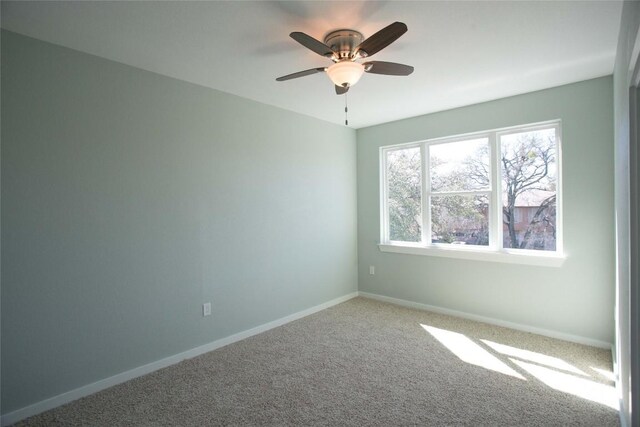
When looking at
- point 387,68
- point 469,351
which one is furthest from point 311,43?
point 469,351

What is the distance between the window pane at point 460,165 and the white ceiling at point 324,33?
0.78 metres

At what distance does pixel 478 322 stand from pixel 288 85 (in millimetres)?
3204

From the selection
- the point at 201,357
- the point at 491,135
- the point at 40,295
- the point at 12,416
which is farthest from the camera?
the point at 491,135

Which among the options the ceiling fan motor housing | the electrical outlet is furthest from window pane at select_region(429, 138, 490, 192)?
the electrical outlet

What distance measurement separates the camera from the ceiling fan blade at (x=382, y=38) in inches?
67.6

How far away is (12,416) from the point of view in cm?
208

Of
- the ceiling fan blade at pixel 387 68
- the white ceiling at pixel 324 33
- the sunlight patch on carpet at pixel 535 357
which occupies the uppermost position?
the white ceiling at pixel 324 33

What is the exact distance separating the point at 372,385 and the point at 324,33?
8.08 feet

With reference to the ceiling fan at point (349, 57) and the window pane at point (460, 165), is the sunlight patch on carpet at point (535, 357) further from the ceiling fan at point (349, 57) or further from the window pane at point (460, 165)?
the ceiling fan at point (349, 57)

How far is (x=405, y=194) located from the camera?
4508mm

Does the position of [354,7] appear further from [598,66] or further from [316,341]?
[316,341]

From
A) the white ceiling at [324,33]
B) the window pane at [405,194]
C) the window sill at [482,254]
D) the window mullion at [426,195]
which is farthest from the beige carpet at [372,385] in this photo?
the white ceiling at [324,33]

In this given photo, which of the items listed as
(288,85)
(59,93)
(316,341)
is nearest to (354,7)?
(288,85)

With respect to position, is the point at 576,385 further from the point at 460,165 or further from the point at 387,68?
the point at 387,68
